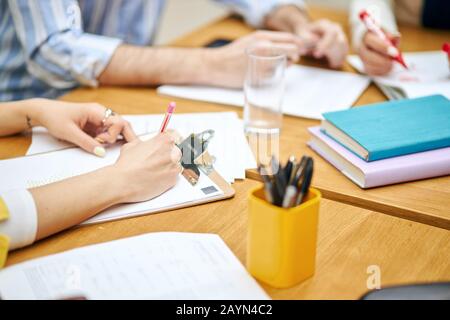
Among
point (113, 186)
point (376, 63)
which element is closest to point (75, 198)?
point (113, 186)

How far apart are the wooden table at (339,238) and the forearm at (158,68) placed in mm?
478

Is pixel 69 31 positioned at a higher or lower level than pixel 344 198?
higher

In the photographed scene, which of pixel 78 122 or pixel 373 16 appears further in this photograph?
pixel 373 16

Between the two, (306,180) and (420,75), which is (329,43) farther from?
(306,180)

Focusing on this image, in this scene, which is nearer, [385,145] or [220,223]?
[220,223]

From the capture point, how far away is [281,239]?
0.77 m

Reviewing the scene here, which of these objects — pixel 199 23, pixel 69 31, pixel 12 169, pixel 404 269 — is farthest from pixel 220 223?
pixel 199 23

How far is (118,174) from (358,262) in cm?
40

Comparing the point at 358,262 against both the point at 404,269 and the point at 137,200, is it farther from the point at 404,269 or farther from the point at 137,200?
the point at 137,200

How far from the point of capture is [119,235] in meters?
0.92

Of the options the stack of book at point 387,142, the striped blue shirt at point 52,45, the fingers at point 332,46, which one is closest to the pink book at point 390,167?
the stack of book at point 387,142

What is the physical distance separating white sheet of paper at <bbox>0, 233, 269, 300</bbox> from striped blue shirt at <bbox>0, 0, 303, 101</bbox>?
0.70m

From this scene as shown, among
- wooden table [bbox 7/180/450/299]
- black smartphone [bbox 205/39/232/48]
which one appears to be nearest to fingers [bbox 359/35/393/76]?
black smartphone [bbox 205/39/232/48]

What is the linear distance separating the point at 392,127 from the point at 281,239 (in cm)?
47
